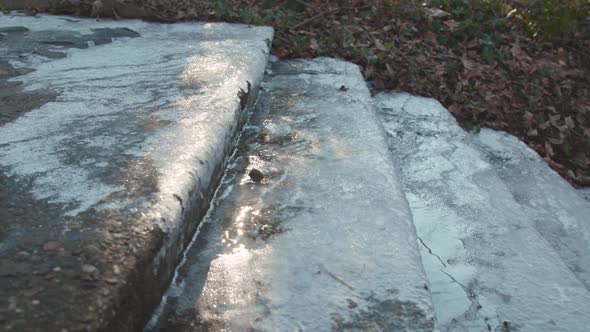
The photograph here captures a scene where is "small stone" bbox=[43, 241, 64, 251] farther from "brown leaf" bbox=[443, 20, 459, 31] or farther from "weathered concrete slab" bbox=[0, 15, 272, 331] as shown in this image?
"brown leaf" bbox=[443, 20, 459, 31]

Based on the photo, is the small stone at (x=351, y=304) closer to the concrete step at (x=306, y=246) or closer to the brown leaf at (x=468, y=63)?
the concrete step at (x=306, y=246)

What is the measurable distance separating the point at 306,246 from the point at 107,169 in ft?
1.54

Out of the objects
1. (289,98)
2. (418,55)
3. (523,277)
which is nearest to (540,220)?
(523,277)

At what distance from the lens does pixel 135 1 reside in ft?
9.57

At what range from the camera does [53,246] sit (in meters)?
0.88

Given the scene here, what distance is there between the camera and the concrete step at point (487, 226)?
4.19 feet

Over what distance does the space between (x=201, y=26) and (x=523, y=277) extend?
193cm

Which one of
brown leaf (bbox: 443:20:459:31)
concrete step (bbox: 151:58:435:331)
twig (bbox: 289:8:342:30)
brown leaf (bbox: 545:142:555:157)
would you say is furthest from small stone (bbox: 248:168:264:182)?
brown leaf (bbox: 443:20:459:31)

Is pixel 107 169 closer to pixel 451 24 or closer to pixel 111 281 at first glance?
pixel 111 281

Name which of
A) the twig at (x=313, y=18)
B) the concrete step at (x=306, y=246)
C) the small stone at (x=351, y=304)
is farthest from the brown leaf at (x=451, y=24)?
→ the small stone at (x=351, y=304)

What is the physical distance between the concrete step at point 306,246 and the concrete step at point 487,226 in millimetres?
245

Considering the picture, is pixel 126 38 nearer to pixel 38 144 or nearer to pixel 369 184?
pixel 38 144

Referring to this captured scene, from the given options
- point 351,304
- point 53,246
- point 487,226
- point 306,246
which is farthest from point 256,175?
point 487,226

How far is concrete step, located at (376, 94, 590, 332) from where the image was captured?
1.28 meters
